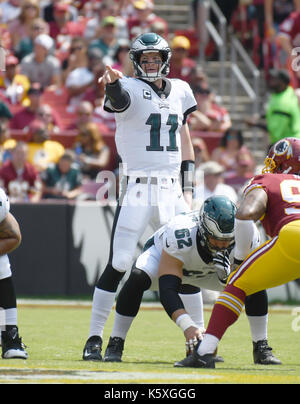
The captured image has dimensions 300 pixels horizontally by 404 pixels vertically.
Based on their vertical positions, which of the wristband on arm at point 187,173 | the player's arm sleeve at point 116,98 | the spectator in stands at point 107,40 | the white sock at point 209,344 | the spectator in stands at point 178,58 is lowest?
the white sock at point 209,344

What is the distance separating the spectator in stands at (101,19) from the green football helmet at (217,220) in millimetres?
10160

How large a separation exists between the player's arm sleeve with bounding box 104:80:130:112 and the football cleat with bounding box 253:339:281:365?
1867mm

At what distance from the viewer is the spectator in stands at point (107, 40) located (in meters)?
15.7

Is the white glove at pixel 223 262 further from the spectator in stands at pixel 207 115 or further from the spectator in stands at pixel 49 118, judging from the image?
the spectator in stands at pixel 207 115

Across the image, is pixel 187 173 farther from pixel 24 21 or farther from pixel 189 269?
pixel 24 21

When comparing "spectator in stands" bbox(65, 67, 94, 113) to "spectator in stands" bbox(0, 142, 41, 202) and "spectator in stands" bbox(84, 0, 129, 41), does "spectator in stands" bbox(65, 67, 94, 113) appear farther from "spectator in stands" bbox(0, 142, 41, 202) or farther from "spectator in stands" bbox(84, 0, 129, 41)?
"spectator in stands" bbox(0, 142, 41, 202)

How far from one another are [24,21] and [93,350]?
413 inches

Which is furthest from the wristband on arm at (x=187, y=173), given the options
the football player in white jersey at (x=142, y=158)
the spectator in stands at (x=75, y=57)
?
the spectator in stands at (x=75, y=57)

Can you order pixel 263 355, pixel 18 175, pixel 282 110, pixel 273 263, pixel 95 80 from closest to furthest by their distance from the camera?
pixel 273 263, pixel 263 355, pixel 282 110, pixel 18 175, pixel 95 80

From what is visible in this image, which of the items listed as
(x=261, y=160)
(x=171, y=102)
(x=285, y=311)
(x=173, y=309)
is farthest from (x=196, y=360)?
(x=261, y=160)

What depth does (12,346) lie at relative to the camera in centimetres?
681

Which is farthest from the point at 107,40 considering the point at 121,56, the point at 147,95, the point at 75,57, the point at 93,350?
the point at 93,350

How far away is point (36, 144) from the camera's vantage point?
13.6 metres

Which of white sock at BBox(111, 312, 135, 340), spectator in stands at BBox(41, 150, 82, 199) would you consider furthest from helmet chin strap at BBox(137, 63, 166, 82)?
spectator in stands at BBox(41, 150, 82, 199)
